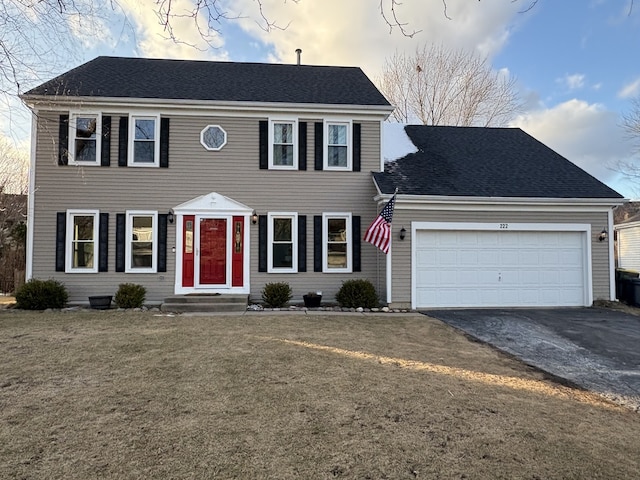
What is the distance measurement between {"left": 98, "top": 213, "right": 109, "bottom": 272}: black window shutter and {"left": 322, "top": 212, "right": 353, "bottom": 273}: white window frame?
5.96m

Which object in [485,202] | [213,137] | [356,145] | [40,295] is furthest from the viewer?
[356,145]

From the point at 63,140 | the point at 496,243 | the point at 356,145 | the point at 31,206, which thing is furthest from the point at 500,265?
the point at 31,206

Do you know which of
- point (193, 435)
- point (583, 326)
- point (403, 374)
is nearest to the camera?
point (193, 435)

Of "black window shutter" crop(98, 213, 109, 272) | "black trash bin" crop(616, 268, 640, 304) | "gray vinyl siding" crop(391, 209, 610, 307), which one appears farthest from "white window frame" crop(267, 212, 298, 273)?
"black trash bin" crop(616, 268, 640, 304)

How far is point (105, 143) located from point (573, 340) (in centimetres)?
1210

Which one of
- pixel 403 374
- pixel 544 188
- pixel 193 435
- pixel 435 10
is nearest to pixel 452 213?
pixel 544 188

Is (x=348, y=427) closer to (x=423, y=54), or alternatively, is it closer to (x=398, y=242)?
(x=398, y=242)

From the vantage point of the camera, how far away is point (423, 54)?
21156mm

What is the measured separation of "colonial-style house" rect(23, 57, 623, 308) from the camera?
10.4 metres

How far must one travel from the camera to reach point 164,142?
10.8m

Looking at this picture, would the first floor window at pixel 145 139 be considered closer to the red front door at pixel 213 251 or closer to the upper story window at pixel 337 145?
the red front door at pixel 213 251

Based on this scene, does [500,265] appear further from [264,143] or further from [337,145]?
[264,143]

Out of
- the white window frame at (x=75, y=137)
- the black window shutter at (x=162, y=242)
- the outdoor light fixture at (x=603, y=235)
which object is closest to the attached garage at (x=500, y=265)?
the outdoor light fixture at (x=603, y=235)

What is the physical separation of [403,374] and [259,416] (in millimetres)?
2143
